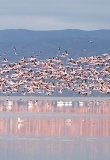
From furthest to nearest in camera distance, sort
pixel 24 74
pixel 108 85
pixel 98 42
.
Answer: pixel 98 42 < pixel 108 85 < pixel 24 74

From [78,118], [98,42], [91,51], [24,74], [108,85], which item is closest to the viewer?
[78,118]

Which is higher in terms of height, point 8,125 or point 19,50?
point 19,50

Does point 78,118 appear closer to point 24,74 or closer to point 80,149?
point 80,149

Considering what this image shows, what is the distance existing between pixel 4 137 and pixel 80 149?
3.90 metres

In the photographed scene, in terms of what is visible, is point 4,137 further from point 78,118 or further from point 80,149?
point 78,118

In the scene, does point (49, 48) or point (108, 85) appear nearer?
point (108, 85)

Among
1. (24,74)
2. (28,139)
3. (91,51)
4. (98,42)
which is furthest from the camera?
(98,42)

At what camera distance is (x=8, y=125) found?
3195cm

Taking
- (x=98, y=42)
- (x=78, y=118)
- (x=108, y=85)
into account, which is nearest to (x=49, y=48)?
(x=98, y=42)

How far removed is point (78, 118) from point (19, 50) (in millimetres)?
124667

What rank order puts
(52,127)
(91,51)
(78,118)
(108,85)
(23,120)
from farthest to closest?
(91,51) → (108,85) → (78,118) → (23,120) → (52,127)

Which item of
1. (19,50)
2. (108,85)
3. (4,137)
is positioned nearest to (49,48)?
(19,50)

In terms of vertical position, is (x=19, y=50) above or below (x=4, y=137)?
above

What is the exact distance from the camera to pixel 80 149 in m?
24.1
